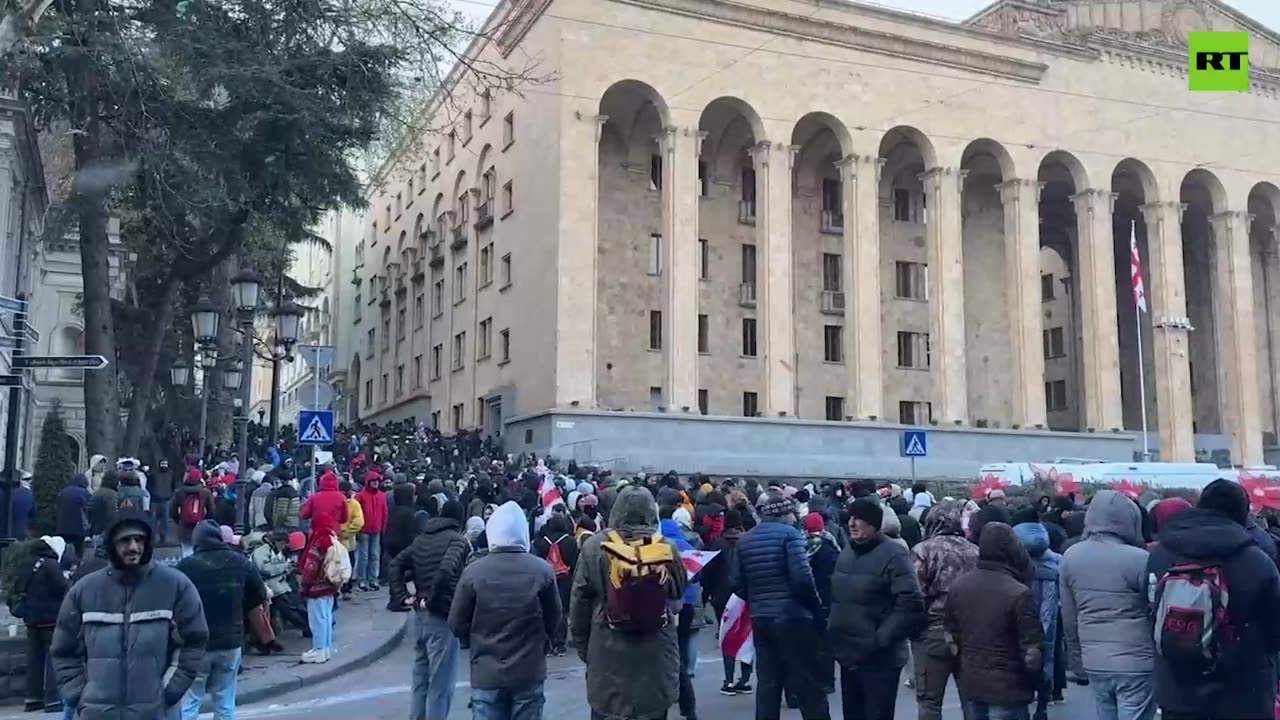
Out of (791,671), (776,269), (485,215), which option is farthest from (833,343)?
(791,671)

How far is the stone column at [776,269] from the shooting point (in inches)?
1378

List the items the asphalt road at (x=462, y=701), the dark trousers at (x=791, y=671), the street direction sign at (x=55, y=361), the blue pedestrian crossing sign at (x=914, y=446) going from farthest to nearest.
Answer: the blue pedestrian crossing sign at (x=914, y=446)
the street direction sign at (x=55, y=361)
the asphalt road at (x=462, y=701)
the dark trousers at (x=791, y=671)

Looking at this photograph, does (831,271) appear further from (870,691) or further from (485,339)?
(870,691)

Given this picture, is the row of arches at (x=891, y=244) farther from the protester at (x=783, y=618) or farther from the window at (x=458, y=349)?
the protester at (x=783, y=618)

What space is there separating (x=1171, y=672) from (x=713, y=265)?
113 feet

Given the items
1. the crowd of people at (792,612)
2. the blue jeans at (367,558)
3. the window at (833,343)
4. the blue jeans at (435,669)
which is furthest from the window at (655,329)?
the blue jeans at (435,669)

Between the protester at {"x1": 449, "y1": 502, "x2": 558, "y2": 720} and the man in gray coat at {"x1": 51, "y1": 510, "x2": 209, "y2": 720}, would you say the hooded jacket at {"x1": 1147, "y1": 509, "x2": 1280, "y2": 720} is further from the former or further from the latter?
the man in gray coat at {"x1": 51, "y1": 510, "x2": 209, "y2": 720}

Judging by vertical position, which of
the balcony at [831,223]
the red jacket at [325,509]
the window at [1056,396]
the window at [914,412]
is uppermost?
the balcony at [831,223]

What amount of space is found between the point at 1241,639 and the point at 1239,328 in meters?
42.8

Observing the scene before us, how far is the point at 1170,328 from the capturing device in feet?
136

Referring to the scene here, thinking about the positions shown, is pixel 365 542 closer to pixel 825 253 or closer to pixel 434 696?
pixel 434 696

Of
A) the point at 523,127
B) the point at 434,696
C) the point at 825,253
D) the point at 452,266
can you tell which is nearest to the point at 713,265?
the point at 825,253

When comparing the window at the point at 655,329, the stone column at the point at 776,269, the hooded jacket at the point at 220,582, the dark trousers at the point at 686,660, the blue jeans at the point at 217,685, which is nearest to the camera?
the hooded jacket at the point at 220,582

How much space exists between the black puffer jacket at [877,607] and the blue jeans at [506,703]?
177 centimetres
